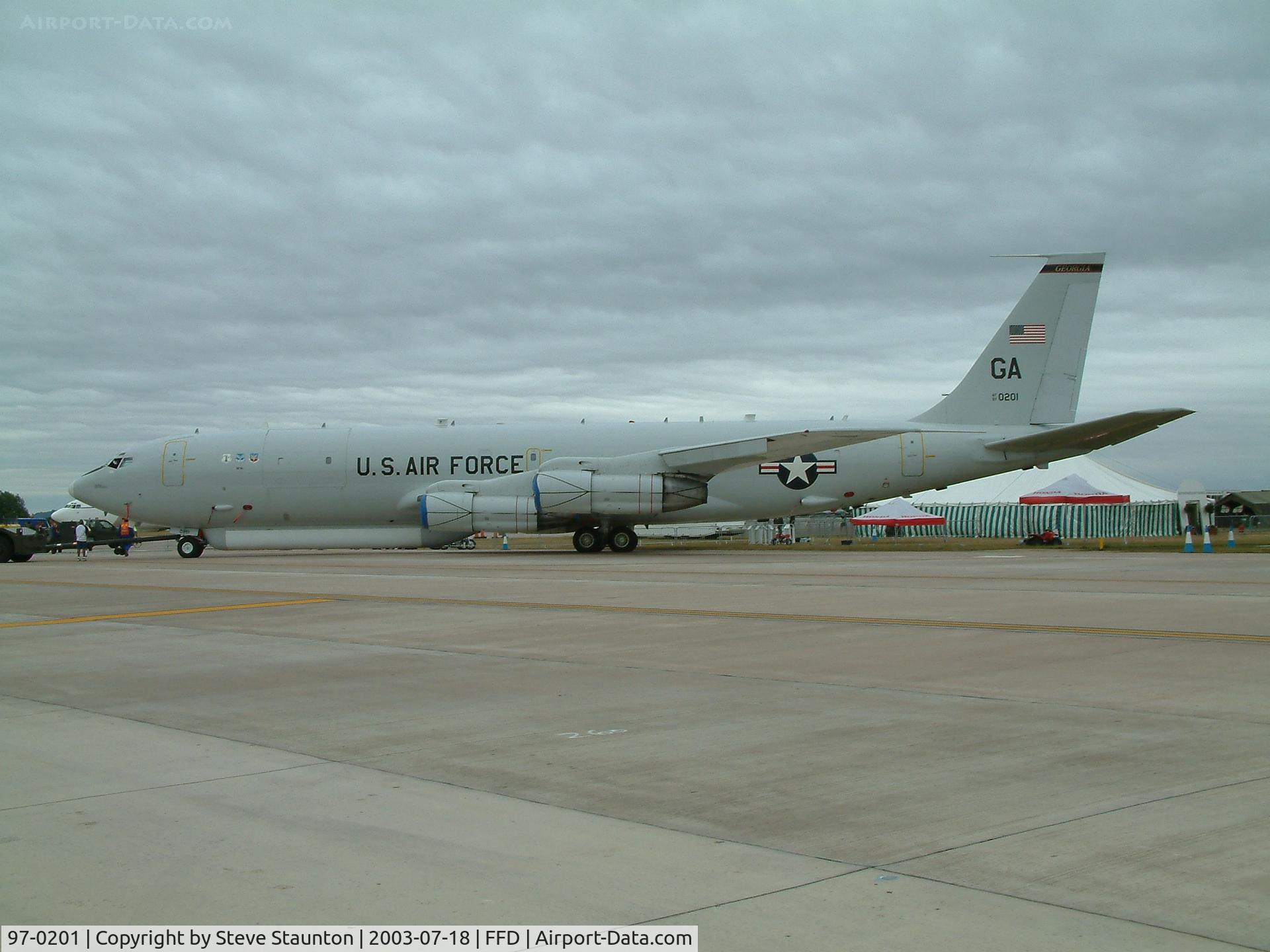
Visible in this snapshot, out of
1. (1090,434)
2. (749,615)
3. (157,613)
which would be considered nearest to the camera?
(749,615)

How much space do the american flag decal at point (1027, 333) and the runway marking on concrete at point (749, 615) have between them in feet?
76.1

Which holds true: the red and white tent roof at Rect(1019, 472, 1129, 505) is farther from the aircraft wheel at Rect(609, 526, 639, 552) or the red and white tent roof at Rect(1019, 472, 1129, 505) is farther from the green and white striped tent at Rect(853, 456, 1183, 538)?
the aircraft wheel at Rect(609, 526, 639, 552)

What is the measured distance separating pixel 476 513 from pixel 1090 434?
1838 cm

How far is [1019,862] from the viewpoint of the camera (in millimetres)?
4305

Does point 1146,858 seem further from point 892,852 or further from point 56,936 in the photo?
point 56,936

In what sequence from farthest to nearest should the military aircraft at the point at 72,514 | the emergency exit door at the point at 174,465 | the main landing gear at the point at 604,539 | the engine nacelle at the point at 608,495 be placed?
the military aircraft at the point at 72,514 → the emergency exit door at the point at 174,465 → the main landing gear at the point at 604,539 → the engine nacelle at the point at 608,495

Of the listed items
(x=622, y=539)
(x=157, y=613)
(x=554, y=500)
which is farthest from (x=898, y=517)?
(x=157, y=613)

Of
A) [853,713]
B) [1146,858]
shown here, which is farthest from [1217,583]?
[1146,858]

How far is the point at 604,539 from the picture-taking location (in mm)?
36281

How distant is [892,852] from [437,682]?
5.57 metres

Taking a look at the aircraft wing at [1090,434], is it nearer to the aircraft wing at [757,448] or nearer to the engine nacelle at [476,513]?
the aircraft wing at [757,448]

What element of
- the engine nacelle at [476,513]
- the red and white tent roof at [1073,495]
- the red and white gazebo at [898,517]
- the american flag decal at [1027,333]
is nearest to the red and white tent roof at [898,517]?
the red and white gazebo at [898,517]

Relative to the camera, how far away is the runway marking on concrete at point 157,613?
48.8ft

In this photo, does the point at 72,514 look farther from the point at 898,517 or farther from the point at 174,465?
the point at 898,517
